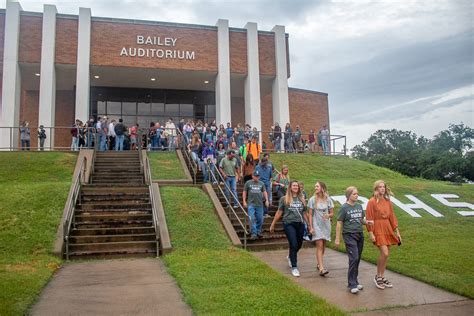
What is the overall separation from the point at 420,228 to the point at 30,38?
20079mm

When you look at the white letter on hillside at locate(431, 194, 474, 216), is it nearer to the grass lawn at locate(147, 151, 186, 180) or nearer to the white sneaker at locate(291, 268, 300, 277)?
the white sneaker at locate(291, 268, 300, 277)

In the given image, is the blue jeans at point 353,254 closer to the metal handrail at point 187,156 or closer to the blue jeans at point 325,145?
the metal handrail at point 187,156

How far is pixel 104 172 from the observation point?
48.7 feet

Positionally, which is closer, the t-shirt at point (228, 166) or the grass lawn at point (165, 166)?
the t-shirt at point (228, 166)

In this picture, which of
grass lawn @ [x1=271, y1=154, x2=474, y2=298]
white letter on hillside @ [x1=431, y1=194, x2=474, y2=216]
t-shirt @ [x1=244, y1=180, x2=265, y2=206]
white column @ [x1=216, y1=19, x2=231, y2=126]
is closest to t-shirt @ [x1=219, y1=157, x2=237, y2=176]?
t-shirt @ [x1=244, y1=180, x2=265, y2=206]

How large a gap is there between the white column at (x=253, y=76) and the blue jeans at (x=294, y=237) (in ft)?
54.3

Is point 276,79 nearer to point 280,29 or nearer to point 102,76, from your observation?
point 280,29

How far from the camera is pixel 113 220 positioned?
10.7 meters

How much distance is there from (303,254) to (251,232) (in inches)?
52.6

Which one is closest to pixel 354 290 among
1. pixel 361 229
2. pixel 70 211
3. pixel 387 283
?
pixel 387 283

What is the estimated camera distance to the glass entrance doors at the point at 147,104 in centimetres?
2686

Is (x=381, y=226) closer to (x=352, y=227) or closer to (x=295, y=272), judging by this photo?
(x=352, y=227)

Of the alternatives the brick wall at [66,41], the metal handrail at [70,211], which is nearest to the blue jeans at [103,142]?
the brick wall at [66,41]

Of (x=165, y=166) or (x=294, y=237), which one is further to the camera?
(x=165, y=166)
